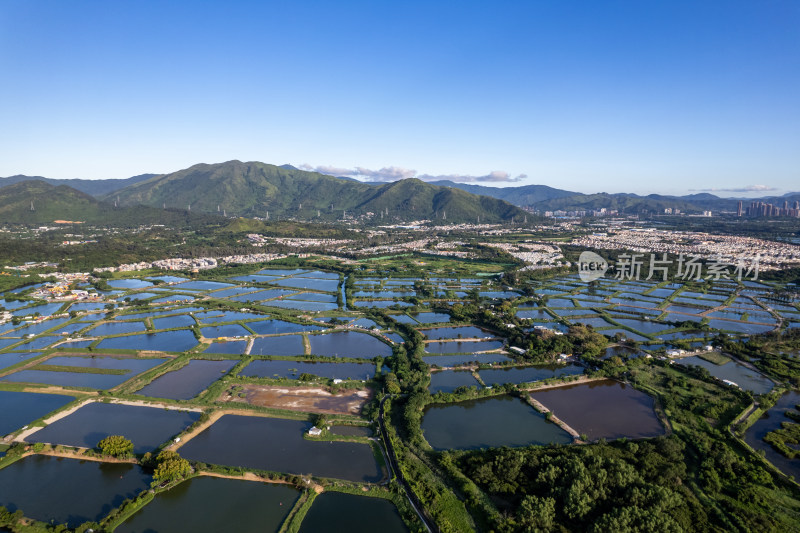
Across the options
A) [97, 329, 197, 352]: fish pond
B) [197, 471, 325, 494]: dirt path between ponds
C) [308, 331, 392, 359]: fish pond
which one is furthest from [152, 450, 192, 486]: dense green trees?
[97, 329, 197, 352]: fish pond

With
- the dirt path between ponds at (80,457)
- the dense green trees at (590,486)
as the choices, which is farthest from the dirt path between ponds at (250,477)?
the dense green trees at (590,486)

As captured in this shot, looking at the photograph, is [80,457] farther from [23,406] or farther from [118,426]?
[23,406]

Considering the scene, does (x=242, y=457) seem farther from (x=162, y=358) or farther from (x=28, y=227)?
(x=28, y=227)

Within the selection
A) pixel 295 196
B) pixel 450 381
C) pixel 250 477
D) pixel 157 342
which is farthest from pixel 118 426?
pixel 295 196

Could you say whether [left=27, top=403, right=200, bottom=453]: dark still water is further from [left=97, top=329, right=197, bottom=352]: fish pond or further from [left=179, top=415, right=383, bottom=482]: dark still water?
[left=97, top=329, right=197, bottom=352]: fish pond

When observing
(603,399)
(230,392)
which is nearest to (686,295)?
(603,399)

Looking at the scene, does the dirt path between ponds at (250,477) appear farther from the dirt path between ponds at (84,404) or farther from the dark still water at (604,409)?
the dark still water at (604,409)

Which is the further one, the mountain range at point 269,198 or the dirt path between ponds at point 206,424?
the mountain range at point 269,198
